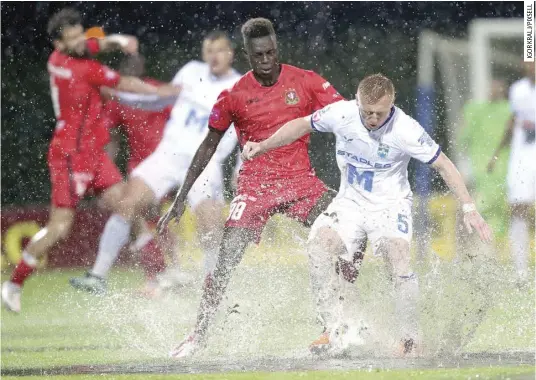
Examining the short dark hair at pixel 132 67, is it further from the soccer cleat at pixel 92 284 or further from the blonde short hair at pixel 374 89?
the blonde short hair at pixel 374 89

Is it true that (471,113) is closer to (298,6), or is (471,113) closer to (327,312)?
(298,6)

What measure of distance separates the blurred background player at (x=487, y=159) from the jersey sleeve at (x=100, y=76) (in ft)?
12.7

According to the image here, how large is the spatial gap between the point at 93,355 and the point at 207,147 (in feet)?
4.91

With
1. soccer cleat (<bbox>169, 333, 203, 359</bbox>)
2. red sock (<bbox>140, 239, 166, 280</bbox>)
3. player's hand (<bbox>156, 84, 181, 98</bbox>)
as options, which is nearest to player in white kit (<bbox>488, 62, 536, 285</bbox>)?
player's hand (<bbox>156, 84, 181, 98</bbox>)

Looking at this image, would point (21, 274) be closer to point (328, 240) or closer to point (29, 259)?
point (29, 259)

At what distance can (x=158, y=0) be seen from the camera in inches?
647

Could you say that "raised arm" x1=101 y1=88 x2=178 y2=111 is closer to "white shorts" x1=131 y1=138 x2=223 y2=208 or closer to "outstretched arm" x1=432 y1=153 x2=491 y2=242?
"white shorts" x1=131 y1=138 x2=223 y2=208

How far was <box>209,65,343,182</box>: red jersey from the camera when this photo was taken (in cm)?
795

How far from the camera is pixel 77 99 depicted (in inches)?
471

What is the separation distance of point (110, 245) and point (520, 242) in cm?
387

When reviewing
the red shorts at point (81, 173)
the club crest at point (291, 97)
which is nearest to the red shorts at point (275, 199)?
the club crest at point (291, 97)

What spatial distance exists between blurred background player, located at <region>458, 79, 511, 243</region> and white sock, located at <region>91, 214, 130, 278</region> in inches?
147

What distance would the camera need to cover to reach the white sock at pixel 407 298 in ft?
24.3

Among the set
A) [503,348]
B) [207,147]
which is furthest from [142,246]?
[503,348]
